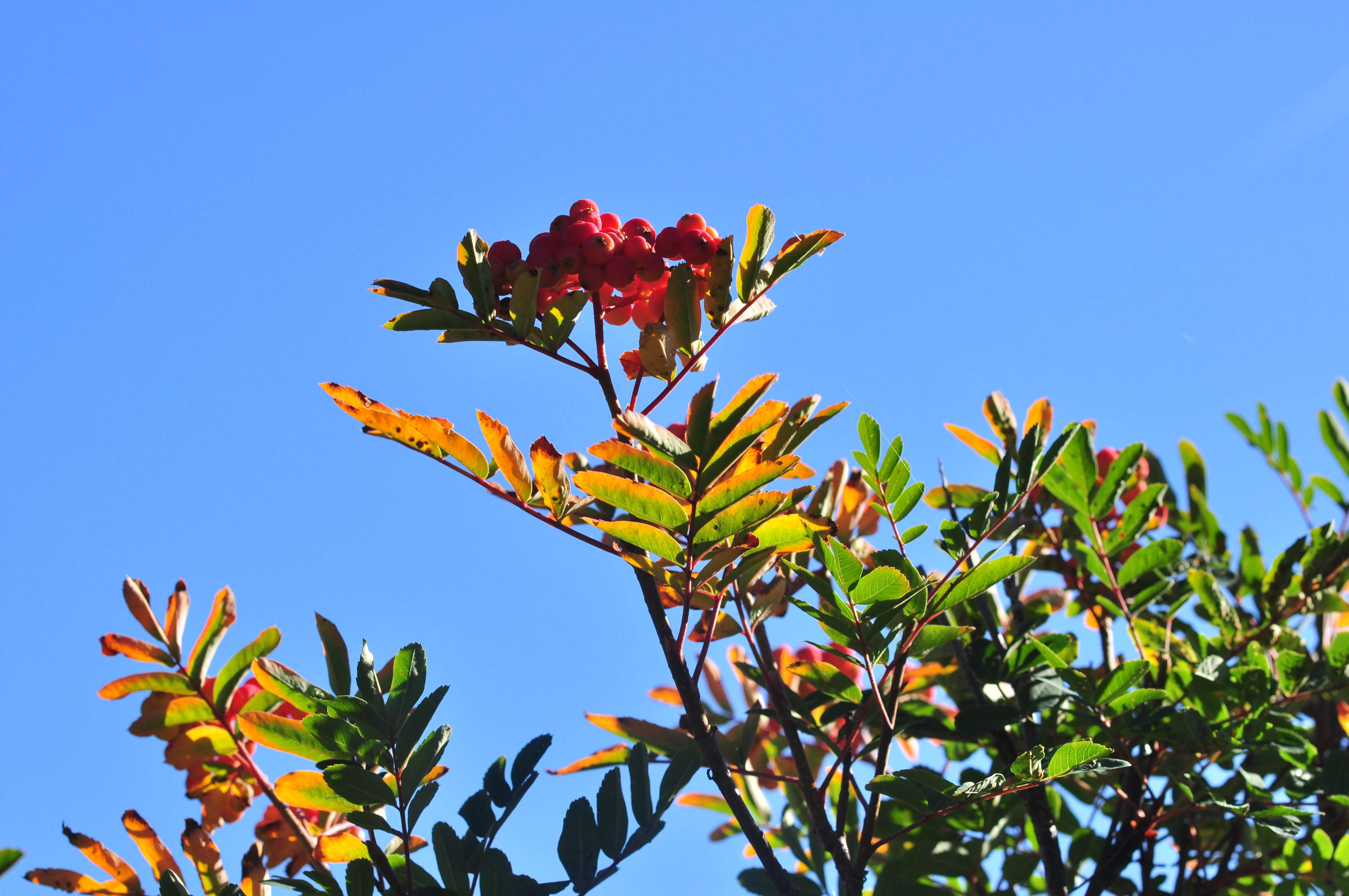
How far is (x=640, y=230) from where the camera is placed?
119 centimetres

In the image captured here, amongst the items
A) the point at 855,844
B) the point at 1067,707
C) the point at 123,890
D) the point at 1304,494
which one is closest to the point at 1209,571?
the point at 1304,494

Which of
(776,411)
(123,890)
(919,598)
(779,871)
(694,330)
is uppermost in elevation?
(694,330)

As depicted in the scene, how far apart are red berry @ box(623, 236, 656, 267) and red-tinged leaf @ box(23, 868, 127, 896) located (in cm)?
102

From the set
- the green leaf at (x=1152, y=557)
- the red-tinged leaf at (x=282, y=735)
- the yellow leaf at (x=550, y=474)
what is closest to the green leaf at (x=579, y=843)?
the red-tinged leaf at (x=282, y=735)

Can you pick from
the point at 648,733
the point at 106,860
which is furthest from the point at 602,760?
the point at 106,860

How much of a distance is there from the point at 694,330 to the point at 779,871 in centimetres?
59

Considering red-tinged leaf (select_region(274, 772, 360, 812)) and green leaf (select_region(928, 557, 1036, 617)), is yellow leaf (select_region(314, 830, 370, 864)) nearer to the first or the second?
red-tinged leaf (select_region(274, 772, 360, 812))

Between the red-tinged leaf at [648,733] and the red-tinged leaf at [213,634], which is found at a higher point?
the red-tinged leaf at [213,634]

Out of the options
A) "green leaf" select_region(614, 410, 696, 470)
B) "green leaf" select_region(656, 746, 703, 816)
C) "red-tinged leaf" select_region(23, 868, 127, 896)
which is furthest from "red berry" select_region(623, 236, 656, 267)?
"red-tinged leaf" select_region(23, 868, 127, 896)

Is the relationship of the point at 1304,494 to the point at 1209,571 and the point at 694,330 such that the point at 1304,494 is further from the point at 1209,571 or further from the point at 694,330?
the point at 694,330

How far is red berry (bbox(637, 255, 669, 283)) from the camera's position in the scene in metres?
1.17

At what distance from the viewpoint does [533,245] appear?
3.74 feet

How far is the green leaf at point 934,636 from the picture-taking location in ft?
3.58

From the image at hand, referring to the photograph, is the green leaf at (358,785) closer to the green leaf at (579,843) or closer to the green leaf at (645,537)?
the green leaf at (579,843)
